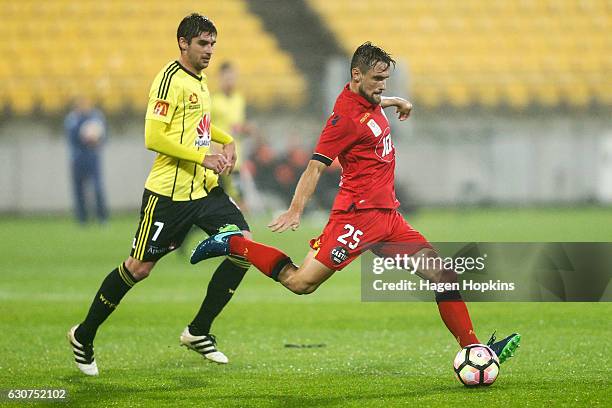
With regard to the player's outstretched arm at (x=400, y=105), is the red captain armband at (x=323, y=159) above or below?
below

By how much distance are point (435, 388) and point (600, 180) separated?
17688mm

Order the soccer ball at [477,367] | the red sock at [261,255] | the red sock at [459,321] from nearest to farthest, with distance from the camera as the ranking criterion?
the soccer ball at [477,367], the red sock at [459,321], the red sock at [261,255]

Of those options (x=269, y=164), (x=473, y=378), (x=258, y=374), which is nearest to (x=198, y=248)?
(x=258, y=374)

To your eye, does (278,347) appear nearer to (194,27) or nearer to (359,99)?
(359,99)

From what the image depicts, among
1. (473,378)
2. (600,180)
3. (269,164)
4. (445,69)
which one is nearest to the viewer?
(473,378)

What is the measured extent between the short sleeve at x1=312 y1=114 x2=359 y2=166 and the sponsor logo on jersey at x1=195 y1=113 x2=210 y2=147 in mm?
1111

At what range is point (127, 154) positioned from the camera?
903 inches

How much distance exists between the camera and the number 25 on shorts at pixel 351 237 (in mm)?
6652

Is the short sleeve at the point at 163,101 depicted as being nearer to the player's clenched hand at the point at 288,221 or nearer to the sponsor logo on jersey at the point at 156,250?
the sponsor logo on jersey at the point at 156,250

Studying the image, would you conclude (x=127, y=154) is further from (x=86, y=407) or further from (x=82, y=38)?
(x=86, y=407)

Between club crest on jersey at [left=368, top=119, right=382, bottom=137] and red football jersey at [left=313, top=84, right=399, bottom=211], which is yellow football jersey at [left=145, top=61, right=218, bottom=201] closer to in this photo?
red football jersey at [left=313, top=84, right=399, bottom=211]

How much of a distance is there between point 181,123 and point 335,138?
3.89ft

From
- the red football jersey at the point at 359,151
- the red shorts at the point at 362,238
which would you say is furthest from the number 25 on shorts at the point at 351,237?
the red football jersey at the point at 359,151

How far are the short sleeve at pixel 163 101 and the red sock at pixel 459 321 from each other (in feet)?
6.70
